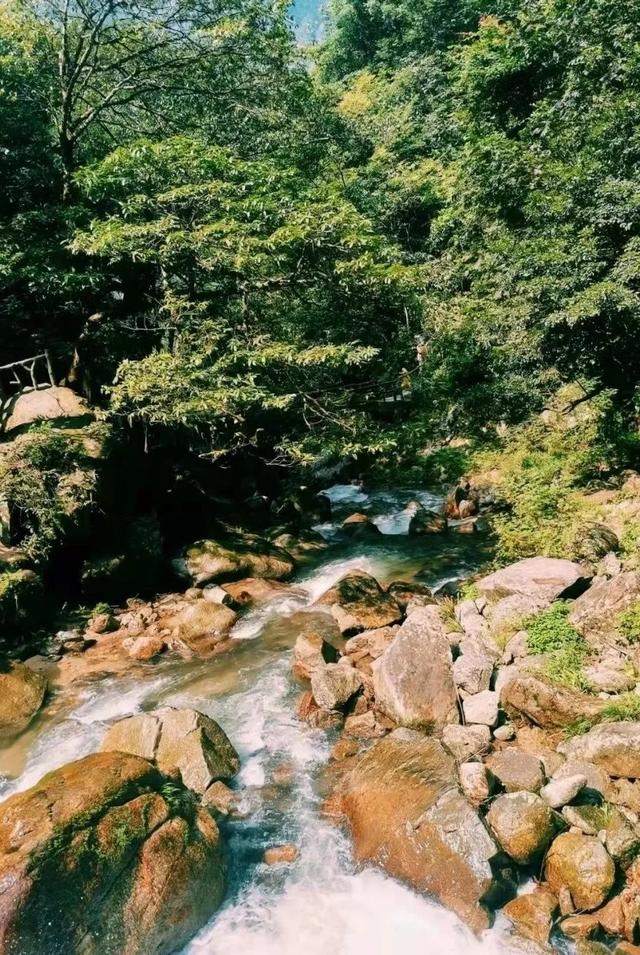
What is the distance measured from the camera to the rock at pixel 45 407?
14477mm

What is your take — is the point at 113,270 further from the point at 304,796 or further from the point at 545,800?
the point at 545,800

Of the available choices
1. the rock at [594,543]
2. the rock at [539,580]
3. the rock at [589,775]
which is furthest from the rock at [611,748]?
the rock at [594,543]

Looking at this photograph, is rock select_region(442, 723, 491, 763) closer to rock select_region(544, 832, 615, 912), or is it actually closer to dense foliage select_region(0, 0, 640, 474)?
rock select_region(544, 832, 615, 912)

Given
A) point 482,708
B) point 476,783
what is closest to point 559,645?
point 482,708

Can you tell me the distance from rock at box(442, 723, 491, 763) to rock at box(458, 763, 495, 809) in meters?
0.48

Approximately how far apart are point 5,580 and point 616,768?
34.7 feet

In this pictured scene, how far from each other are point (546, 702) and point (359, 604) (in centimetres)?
454

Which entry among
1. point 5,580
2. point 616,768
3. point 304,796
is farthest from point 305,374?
point 616,768

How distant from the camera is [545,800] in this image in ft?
20.1

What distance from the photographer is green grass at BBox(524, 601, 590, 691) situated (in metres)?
7.70

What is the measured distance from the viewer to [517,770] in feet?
21.7

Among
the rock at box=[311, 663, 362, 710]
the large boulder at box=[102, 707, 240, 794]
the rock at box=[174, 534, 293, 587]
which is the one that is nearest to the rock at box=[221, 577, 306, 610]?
the rock at box=[174, 534, 293, 587]

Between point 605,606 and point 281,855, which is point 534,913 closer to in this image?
point 281,855

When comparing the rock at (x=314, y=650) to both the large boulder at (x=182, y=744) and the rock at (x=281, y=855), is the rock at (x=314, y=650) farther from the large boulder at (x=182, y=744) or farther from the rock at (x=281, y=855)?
the rock at (x=281, y=855)
